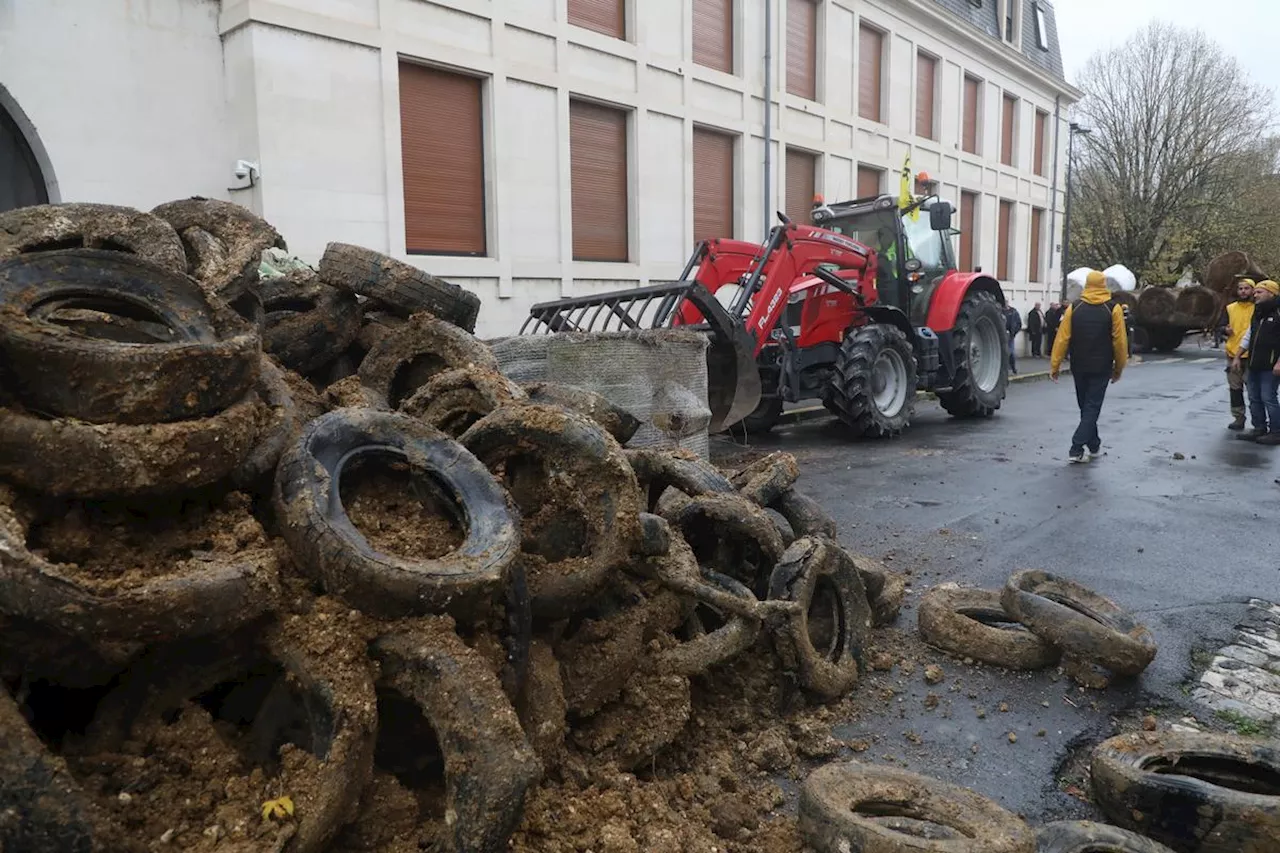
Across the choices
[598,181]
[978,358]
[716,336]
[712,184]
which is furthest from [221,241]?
[712,184]

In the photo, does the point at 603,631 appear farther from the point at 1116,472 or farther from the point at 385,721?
the point at 1116,472

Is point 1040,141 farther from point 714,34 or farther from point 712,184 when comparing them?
point 712,184

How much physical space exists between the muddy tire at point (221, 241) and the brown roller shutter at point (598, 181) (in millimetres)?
9830

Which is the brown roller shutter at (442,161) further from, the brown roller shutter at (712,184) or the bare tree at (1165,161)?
the bare tree at (1165,161)

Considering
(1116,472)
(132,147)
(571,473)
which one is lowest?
(1116,472)

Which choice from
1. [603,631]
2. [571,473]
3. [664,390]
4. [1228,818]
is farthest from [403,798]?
[664,390]

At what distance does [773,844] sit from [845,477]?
6.34m

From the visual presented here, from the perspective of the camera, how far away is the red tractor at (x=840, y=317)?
9000 millimetres

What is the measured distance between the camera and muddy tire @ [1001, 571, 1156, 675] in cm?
390

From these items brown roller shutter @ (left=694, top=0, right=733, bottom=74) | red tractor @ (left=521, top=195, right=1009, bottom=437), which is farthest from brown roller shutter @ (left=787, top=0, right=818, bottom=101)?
red tractor @ (left=521, top=195, right=1009, bottom=437)

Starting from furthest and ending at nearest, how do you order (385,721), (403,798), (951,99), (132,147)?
(951,99) < (132,147) < (385,721) < (403,798)

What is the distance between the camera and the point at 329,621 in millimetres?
2580

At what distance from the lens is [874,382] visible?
1144 cm

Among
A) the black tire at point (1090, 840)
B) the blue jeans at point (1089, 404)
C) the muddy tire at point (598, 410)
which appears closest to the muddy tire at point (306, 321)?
the muddy tire at point (598, 410)
